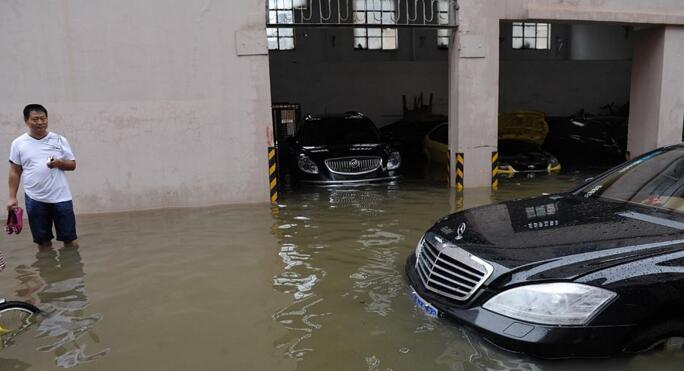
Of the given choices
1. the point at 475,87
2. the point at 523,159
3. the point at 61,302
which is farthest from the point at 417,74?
the point at 61,302

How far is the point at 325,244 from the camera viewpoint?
19.5 feet

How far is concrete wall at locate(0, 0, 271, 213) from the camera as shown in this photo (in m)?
7.60

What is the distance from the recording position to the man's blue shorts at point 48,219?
5.11 m

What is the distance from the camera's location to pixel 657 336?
2.68m

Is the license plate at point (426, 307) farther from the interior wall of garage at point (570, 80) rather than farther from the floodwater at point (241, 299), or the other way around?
the interior wall of garage at point (570, 80)

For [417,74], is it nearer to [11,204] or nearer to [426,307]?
[11,204]

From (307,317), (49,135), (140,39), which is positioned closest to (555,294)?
(307,317)

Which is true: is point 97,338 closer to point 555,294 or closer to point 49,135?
point 49,135

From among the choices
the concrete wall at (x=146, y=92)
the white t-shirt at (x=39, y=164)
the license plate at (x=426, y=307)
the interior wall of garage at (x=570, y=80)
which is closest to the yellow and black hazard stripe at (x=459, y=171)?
the concrete wall at (x=146, y=92)

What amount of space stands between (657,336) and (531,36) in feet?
74.2

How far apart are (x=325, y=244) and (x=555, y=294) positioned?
3.54m

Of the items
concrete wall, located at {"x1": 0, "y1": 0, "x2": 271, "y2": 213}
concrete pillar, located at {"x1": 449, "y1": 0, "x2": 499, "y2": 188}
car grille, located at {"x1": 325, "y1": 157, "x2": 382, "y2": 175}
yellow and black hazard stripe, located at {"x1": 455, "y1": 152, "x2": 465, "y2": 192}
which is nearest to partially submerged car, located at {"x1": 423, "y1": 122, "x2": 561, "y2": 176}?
concrete pillar, located at {"x1": 449, "y1": 0, "x2": 499, "y2": 188}

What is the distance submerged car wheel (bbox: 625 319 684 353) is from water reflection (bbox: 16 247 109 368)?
10.8 ft

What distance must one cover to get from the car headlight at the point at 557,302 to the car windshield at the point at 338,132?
7.23m
